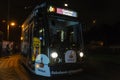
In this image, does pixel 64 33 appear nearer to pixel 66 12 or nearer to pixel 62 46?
pixel 62 46

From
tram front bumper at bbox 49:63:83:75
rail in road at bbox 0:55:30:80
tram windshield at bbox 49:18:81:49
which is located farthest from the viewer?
Result: rail in road at bbox 0:55:30:80

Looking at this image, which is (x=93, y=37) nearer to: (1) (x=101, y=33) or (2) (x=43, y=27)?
(1) (x=101, y=33)

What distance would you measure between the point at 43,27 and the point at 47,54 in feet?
4.17

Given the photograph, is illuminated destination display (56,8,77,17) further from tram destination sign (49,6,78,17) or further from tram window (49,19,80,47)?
tram window (49,19,80,47)

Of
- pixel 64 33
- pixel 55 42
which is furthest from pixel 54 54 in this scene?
pixel 64 33

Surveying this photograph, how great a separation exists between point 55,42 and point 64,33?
686 millimetres

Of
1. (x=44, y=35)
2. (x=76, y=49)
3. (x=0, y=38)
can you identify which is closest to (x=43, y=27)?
(x=44, y=35)

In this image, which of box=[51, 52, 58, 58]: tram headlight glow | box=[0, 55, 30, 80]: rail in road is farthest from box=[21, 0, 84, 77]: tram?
box=[0, 55, 30, 80]: rail in road

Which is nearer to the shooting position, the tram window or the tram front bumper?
the tram front bumper

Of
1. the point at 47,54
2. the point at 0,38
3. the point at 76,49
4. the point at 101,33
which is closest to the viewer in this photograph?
the point at 47,54

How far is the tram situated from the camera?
1033 cm

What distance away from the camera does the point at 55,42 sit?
10.4 m

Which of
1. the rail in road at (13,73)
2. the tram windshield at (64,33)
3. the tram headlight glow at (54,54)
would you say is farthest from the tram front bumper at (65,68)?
the rail in road at (13,73)

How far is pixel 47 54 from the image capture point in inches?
405
